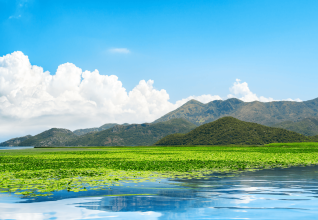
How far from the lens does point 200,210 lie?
13.7 m

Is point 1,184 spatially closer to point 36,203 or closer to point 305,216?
point 36,203

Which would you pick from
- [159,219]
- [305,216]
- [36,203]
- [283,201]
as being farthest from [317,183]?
[36,203]

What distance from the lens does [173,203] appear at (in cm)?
1531

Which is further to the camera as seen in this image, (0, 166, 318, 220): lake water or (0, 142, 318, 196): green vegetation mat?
(0, 142, 318, 196): green vegetation mat

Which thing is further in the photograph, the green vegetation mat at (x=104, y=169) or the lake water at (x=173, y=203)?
the green vegetation mat at (x=104, y=169)

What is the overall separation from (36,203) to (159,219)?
8005 millimetres

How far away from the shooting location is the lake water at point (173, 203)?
512 inches

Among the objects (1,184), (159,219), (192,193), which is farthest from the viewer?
(1,184)

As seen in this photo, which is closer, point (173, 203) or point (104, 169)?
point (173, 203)

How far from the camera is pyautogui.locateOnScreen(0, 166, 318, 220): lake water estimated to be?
13.0m

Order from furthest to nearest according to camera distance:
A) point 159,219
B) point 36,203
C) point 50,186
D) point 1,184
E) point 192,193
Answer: point 1,184, point 50,186, point 192,193, point 36,203, point 159,219

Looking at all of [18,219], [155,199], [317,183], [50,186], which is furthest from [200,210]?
[317,183]

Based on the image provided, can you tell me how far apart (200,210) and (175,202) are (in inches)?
86.8

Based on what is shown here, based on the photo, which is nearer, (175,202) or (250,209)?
(250,209)
